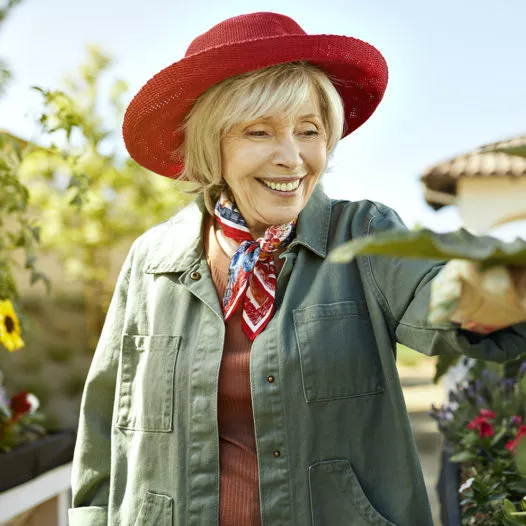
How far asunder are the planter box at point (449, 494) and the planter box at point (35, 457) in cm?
147

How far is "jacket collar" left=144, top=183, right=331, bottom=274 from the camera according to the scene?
4.95 ft

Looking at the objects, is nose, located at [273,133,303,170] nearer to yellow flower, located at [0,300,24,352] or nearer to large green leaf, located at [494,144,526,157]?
large green leaf, located at [494,144,526,157]

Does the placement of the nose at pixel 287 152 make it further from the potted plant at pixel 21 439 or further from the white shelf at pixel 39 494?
the white shelf at pixel 39 494

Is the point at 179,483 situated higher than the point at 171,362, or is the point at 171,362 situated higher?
the point at 171,362

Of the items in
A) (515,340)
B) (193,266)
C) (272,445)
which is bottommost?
(272,445)

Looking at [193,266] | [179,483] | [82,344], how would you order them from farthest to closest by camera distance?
[82,344] < [193,266] < [179,483]

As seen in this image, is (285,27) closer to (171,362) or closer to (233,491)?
(171,362)

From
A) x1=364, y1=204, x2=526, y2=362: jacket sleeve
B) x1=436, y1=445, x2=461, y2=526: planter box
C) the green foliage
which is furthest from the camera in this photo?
the green foliage

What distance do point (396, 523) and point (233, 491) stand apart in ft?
1.03

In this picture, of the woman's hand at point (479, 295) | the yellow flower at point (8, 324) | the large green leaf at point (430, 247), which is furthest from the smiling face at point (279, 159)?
the yellow flower at point (8, 324)

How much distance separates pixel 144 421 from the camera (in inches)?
60.6

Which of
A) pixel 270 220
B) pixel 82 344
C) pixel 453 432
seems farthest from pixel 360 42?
pixel 82 344

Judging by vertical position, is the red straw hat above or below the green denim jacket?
above

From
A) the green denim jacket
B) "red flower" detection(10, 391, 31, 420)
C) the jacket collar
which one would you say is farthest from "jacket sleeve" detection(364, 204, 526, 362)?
"red flower" detection(10, 391, 31, 420)
